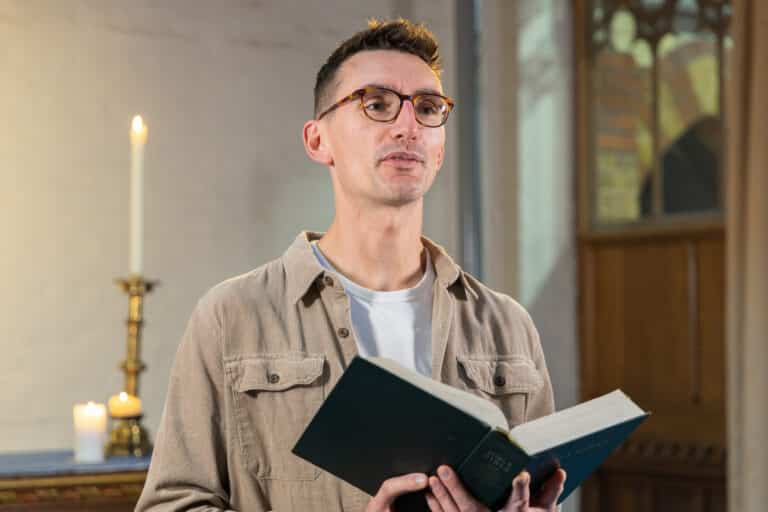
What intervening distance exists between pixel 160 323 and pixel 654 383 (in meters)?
2.14

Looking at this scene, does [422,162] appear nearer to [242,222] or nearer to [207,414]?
[207,414]

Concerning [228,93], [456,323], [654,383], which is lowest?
[654,383]

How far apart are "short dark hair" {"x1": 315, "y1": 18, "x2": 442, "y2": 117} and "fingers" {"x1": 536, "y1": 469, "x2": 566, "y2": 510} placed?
0.69 meters

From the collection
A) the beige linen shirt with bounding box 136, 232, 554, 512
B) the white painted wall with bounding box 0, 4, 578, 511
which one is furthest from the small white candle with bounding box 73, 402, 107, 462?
the beige linen shirt with bounding box 136, 232, 554, 512

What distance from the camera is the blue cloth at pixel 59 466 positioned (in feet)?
8.30

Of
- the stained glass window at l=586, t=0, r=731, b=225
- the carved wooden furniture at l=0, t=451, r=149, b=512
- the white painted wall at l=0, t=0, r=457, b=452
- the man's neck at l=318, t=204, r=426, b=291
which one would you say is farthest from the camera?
the stained glass window at l=586, t=0, r=731, b=225

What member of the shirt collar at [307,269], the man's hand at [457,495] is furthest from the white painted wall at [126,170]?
the man's hand at [457,495]

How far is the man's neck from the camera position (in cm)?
175

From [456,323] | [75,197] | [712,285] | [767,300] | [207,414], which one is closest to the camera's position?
[207,414]

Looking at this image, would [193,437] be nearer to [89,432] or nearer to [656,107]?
[89,432]

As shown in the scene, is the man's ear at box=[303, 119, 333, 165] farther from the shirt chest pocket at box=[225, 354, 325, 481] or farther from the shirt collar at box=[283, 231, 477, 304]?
the shirt chest pocket at box=[225, 354, 325, 481]

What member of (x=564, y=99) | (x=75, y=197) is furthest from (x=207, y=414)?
(x=564, y=99)

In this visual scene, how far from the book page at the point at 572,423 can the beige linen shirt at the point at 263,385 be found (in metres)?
0.28

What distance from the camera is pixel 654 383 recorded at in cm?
466
